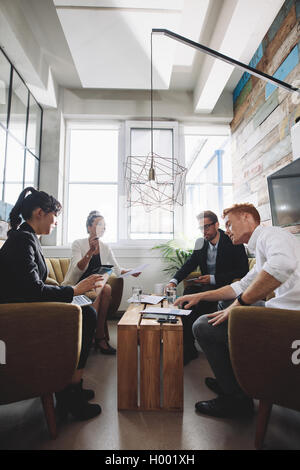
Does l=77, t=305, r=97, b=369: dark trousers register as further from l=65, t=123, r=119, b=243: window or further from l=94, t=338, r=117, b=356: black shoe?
l=65, t=123, r=119, b=243: window

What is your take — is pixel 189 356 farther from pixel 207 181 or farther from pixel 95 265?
pixel 207 181

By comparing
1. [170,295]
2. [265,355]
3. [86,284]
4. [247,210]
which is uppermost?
[247,210]

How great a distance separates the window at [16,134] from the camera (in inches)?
106

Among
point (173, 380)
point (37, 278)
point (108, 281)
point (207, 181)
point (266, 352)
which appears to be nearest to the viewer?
point (266, 352)

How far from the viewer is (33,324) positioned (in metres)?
1.08

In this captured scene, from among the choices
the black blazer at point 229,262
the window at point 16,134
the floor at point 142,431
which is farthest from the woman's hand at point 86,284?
the window at point 16,134

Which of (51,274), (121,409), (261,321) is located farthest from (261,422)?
(51,274)

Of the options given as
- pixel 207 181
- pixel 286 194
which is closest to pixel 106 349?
pixel 286 194

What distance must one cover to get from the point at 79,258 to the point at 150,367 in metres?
1.43

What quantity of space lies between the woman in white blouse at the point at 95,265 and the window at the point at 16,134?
95 cm

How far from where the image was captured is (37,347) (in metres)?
1.10

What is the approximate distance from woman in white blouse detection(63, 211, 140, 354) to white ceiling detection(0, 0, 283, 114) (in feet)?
5.72

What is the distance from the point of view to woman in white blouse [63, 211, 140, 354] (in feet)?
7.47

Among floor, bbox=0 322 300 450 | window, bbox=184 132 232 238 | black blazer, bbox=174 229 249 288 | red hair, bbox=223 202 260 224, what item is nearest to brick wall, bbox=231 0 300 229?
window, bbox=184 132 232 238
